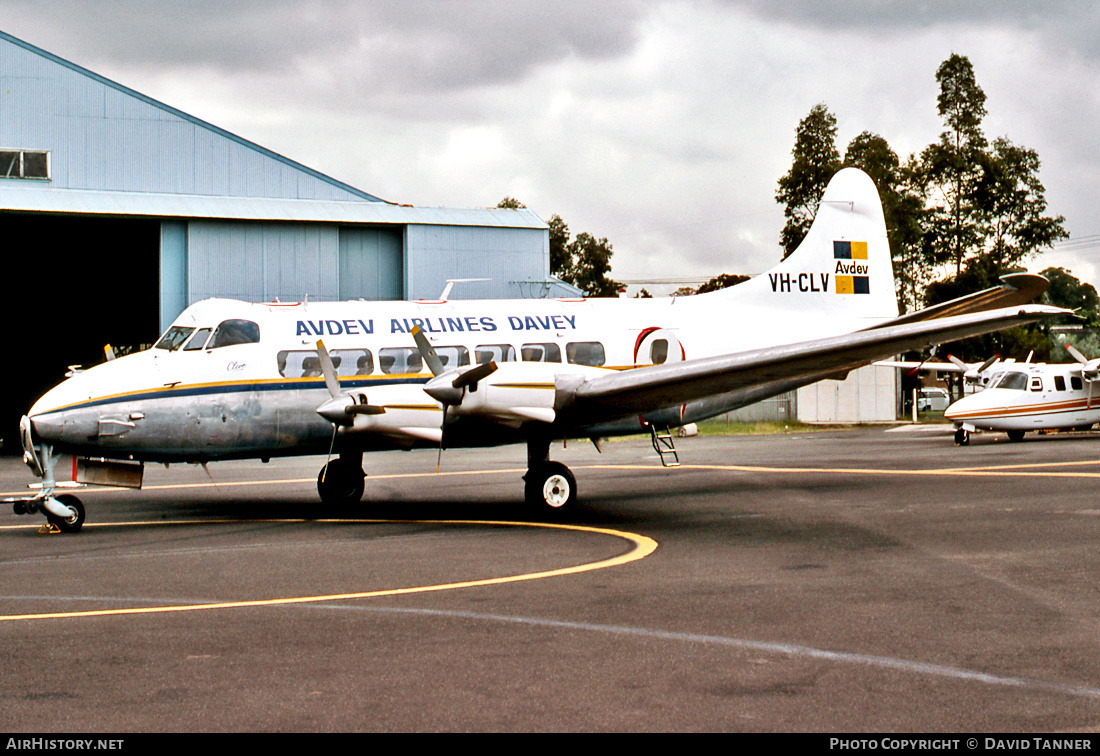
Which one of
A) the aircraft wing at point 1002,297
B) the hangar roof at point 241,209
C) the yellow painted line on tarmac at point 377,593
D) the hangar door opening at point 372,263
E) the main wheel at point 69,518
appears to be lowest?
the yellow painted line on tarmac at point 377,593

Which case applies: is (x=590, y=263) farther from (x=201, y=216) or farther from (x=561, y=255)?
(x=201, y=216)

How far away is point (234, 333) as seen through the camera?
1534cm

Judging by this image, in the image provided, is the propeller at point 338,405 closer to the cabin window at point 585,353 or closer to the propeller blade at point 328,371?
the propeller blade at point 328,371

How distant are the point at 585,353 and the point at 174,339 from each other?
20.5ft

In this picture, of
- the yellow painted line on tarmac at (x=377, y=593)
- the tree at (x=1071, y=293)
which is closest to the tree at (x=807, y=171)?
the yellow painted line on tarmac at (x=377, y=593)

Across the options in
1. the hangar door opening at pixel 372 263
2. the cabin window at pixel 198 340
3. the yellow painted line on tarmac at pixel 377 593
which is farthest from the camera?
the hangar door opening at pixel 372 263

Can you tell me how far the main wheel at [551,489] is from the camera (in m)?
14.3

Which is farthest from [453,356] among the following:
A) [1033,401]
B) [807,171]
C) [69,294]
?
[807,171]

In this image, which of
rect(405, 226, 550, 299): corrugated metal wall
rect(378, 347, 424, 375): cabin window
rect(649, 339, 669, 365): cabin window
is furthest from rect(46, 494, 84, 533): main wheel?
rect(405, 226, 550, 299): corrugated metal wall

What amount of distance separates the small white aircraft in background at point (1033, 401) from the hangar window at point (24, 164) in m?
29.0

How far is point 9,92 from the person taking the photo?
106 feet

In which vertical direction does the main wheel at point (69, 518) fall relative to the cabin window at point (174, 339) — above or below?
below

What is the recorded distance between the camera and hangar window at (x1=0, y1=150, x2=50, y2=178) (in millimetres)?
32125
